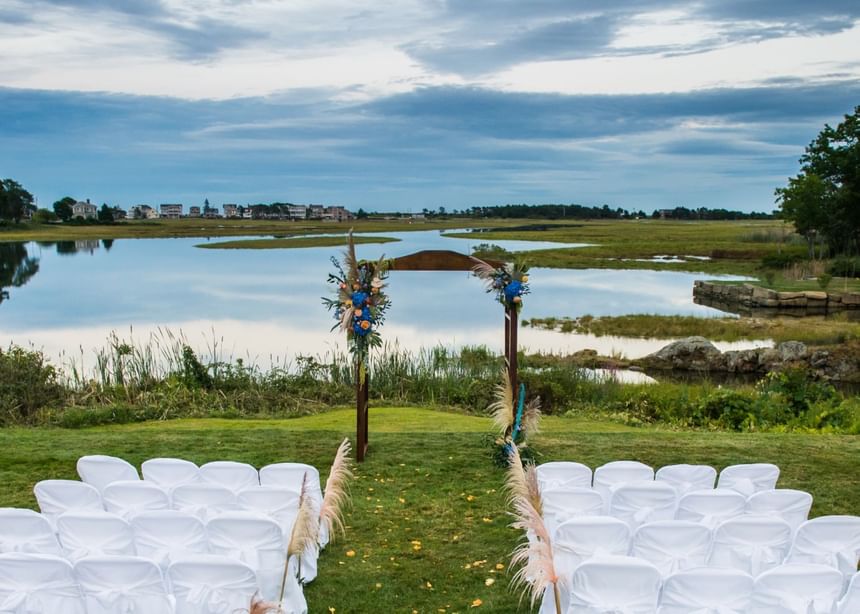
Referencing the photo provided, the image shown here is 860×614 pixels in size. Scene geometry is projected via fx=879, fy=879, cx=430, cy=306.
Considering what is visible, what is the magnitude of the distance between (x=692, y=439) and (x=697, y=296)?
38922 mm

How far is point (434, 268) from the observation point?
11.9 metres

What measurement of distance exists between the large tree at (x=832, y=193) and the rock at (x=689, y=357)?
31034mm

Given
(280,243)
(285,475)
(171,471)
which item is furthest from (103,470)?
(280,243)

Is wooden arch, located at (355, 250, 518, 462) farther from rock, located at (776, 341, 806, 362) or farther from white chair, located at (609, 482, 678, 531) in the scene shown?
rock, located at (776, 341, 806, 362)

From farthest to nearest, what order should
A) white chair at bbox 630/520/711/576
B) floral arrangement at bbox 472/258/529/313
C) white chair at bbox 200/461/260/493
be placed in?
floral arrangement at bbox 472/258/529/313 < white chair at bbox 200/461/260/493 < white chair at bbox 630/520/711/576

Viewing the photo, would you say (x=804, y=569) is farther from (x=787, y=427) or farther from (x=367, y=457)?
(x=787, y=427)

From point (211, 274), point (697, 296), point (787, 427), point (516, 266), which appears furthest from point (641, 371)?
point (211, 274)

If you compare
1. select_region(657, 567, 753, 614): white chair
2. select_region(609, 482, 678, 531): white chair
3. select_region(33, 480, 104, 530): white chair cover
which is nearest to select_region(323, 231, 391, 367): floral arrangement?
select_region(33, 480, 104, 530): white chair cover

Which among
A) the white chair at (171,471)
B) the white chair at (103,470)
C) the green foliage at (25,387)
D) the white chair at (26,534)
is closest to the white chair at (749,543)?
the white chair at (171,471)

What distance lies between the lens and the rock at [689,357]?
2745 centimetres

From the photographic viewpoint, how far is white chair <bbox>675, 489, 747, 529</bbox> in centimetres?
756

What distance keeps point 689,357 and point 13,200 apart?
103838mm

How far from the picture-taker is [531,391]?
1897cm

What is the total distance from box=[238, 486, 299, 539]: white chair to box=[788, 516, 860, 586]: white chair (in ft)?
13.4
